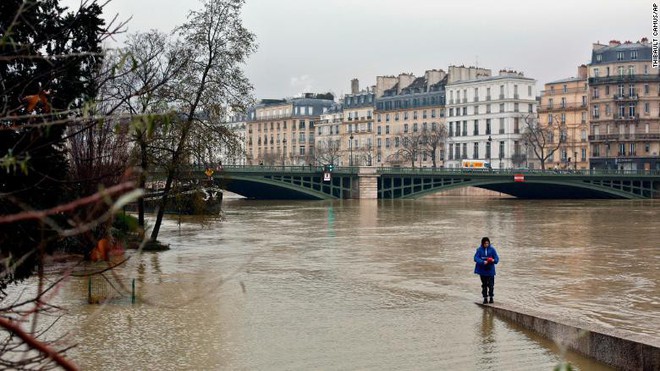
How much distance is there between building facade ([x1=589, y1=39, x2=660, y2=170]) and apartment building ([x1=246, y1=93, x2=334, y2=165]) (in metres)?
49.9

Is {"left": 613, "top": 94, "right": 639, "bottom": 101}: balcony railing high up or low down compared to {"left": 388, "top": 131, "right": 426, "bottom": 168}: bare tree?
up

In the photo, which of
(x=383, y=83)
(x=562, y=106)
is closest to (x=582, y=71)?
(x=562, y=106)

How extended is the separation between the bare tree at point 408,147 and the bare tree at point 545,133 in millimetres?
14428

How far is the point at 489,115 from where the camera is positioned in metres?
126

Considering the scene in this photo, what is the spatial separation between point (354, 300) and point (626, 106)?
97.5m

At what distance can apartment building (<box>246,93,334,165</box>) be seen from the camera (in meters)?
154

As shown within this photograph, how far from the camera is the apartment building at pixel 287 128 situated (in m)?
154

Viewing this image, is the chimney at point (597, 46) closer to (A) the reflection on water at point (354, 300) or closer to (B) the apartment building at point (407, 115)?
(B) the apartment building at point (407, 115)

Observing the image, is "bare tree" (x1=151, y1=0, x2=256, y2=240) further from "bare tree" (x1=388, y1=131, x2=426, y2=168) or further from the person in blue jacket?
"bare tree" (x1=388, y1=131, x2=426, y2=168)

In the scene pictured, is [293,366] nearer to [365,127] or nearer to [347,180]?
[347,180]

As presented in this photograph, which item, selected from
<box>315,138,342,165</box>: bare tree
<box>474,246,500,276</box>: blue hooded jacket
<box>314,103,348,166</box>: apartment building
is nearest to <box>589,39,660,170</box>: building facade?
<box>315,138,342,165</box>: bare tree

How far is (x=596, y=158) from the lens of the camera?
114 m

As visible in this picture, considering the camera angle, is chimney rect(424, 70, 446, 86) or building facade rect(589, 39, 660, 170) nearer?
building facade rect(589, 39, 660, 170)

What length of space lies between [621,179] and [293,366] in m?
79.8
